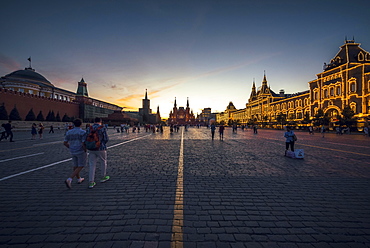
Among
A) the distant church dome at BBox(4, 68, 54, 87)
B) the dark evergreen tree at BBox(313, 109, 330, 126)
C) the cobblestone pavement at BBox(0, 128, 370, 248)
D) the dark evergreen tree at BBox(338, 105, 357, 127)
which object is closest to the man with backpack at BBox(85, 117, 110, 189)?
the cobblestone pavement at BBox(0, 128, 370, 248)

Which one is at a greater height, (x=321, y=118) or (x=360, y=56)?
(x=360, y=56)

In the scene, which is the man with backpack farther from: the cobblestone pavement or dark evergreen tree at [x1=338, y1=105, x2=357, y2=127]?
dark evergreen tree at [x1=338, y1=105, x2=357, y2=127]

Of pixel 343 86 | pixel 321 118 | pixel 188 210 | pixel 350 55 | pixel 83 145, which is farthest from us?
pixel 350 55

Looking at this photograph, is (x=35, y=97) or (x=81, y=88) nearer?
(x=35, y=97)

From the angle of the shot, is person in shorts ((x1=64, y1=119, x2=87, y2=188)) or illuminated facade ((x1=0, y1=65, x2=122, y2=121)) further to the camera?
illuminated facade ((x1=0, y1=65, x2=122, y2=121))

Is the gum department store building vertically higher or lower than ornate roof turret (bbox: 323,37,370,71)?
lower

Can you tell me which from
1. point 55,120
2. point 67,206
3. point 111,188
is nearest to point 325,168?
point 111,188

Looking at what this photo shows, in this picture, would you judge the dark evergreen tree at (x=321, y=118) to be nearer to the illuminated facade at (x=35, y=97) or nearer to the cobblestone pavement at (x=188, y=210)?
the cobblestone pavement at (x=188, y=210)

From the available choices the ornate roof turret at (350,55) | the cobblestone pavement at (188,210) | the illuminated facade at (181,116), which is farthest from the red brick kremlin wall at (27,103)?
the illuminated facade at (181,116)

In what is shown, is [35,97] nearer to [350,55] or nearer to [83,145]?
[83,145]

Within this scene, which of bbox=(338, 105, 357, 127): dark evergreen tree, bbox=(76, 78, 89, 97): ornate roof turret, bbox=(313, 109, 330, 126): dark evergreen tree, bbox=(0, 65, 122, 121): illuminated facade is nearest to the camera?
bbox=(338, 105, 357, 127): dark evergreen tree

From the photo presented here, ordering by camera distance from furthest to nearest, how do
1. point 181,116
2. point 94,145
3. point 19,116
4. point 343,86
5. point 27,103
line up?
point 181,116 < point 27,103 < point 343,86 < point 19,116 < point 94,145

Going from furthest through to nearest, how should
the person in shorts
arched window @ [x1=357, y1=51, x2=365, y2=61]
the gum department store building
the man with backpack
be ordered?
arched window @ [x1=357, y1=51, x2=365, y2=61] < the gum department store building < the person in shorts < the man with backpack

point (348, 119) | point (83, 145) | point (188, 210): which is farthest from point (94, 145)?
point (348, 119)
